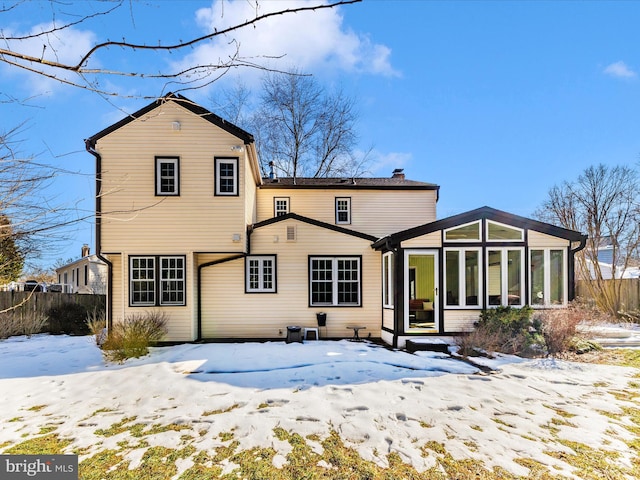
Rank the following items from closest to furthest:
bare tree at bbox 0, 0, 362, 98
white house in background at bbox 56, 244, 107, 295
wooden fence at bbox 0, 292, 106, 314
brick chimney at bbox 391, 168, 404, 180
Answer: bare tree at bbox 0, 0, 362, 98 < wooden fence at bbox 0, 292, 106, 314 < brick chimney at bbox 391, 168, 404, 180 < white house in background at bbox 56, 244, 107, 295

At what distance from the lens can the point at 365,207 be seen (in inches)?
615

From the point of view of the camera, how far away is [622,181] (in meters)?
20.6

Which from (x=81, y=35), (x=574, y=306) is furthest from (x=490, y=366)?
(x=81, y=35)

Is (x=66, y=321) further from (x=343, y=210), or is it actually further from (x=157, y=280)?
(x=343, y=210)

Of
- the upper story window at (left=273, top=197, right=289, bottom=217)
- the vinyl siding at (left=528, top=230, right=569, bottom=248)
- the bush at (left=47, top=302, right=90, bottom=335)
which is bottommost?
the bush at (left=47, top=302, right=90, bottom=335)

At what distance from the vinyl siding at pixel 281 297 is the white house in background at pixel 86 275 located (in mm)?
19216

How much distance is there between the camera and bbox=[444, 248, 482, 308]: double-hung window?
33.9ft

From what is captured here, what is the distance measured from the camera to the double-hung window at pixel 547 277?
1041cm

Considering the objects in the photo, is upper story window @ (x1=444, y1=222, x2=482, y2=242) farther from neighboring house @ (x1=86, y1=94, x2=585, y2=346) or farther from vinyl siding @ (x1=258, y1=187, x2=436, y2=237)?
vinyl siding @ (x1=258, y1=187, x2=436, y2=237)

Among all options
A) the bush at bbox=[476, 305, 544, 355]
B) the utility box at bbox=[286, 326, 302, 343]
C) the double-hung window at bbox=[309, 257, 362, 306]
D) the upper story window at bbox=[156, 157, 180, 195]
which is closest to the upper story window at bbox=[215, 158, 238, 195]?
the upper story window at bbox=[156, 157, 180, 195]

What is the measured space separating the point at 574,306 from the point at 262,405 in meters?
9.32

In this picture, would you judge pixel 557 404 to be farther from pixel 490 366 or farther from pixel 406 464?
pixel 406 464

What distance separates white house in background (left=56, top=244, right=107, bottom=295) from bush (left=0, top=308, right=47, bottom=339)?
13.0 metres

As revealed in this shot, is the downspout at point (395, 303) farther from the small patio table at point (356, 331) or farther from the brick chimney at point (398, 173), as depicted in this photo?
the brick chimney at point (398, 173)
